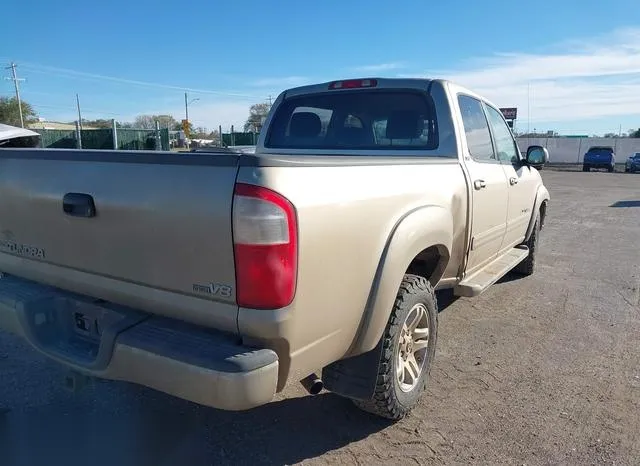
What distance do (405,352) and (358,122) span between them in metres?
2.04

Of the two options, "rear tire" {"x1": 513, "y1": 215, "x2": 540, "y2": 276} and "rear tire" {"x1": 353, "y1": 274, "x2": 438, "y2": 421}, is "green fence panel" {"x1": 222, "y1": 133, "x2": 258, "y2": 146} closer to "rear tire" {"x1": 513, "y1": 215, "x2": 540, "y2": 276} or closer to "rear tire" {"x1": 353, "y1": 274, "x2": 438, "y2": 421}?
"rear tire" {"x1": 513, "y1": 215, "x2": 540, "y2": 276}

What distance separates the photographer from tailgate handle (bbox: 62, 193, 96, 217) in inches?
97.7

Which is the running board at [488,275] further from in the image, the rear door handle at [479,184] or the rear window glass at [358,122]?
the rear window glass at [358,122]

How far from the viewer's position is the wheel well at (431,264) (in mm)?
3430

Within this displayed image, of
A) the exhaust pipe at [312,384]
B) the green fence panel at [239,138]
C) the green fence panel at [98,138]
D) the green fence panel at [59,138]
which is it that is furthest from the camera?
the green fence panel at [239,138]

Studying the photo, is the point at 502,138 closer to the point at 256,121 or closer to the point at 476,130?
the point at 476,130

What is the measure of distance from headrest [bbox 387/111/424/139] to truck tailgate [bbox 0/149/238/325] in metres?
2.35

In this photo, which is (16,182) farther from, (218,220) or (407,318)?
(407,318)

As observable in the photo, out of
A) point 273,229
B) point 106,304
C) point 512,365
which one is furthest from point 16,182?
point 512,365

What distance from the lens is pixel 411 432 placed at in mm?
3066

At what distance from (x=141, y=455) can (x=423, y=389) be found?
1.73 m

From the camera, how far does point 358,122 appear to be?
4395 mm

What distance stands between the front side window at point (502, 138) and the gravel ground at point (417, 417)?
169 cm

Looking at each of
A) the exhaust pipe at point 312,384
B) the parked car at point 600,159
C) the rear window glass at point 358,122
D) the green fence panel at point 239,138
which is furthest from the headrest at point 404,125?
the parked car at point 600,159
